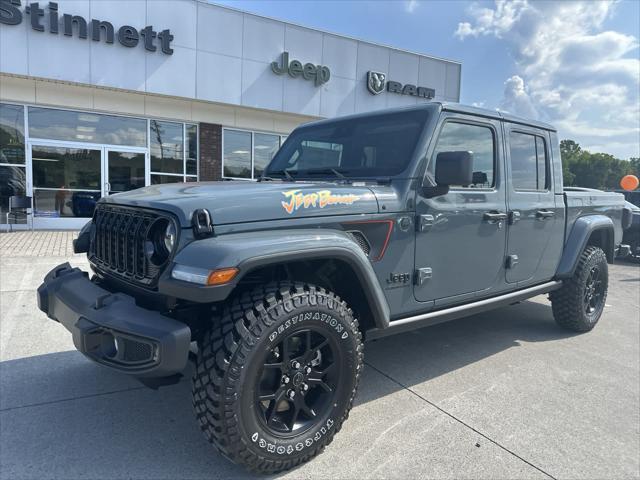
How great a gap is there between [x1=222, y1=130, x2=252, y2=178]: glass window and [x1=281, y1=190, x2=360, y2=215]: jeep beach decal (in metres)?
11.9

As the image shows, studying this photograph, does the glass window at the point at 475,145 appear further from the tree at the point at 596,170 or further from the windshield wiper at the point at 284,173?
the tree at the point at 596,170

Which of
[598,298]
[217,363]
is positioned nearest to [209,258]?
[217,363]

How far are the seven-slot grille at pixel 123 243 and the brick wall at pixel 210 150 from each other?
10.9 metres

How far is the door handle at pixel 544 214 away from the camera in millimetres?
4012

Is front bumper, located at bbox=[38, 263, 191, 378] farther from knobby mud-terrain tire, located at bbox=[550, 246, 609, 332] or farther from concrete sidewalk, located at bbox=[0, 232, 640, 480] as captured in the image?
knobby mud-terrain tire, located at bbox=[550, 246, 609, 332]

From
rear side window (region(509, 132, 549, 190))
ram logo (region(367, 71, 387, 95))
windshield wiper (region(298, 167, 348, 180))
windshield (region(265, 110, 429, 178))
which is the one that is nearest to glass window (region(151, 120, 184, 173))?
ram logo (region(367, 71, 387, 95))

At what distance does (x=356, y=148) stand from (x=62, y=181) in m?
11.4

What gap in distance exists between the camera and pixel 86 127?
12305mm

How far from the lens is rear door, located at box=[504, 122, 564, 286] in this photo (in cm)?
380

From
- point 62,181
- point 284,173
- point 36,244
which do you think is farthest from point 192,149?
point 284,173

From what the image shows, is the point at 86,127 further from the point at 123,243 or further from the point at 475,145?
the point at 475,145

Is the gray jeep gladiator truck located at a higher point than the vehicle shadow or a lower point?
higher

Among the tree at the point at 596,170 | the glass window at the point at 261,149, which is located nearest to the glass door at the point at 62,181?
the glass window at the point at 261,149

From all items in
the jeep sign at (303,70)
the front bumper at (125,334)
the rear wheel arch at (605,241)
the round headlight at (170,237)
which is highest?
the jeep sign at (303,70)
